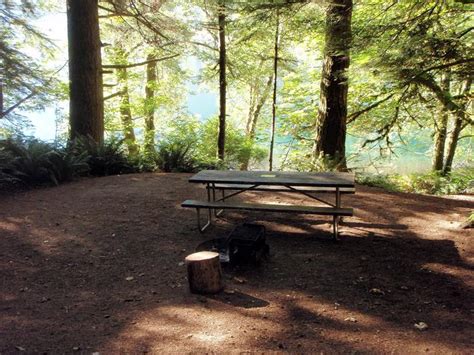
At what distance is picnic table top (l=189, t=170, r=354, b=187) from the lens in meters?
4.94

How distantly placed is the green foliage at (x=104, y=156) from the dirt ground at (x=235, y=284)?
2.78m

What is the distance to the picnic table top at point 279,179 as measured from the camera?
494 cm

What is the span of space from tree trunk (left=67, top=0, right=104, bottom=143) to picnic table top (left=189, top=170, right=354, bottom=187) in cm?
575

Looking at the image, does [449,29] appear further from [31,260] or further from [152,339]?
[31,260]

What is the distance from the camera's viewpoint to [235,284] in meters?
4.08

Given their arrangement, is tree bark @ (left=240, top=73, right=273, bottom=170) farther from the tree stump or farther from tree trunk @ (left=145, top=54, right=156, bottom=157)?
the tree stump

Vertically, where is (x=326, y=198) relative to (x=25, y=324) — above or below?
above

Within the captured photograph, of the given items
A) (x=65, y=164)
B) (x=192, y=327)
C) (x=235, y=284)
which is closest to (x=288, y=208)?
(x=235, y=284)

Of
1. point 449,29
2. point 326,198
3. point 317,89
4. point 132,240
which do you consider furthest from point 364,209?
point 317,89

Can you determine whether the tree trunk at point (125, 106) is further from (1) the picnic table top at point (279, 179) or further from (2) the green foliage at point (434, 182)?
(1) the picnic table top at point (279, 179)

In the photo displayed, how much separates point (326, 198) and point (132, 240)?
359 cm

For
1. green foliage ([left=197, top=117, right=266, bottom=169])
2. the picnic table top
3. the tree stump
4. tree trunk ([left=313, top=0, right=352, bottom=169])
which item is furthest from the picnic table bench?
green foliage ([left=197, top=117, right=266, bottom=169])

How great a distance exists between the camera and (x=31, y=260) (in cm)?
466

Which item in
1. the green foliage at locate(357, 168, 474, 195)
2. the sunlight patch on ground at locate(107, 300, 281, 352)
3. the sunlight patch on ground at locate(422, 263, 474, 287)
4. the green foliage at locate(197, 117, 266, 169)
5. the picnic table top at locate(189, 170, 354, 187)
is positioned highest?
the green foliage at locate(197, 117, 266, 169)
